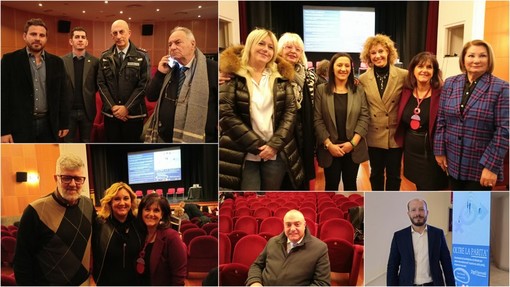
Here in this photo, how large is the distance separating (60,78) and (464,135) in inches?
97.9

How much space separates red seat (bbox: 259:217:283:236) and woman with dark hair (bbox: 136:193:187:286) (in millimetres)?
512

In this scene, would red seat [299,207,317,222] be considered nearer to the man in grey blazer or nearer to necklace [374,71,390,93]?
necklace [374,71,390,93]

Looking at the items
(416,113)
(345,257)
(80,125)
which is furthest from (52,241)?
(416,113)

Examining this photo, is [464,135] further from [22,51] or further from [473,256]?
[22,51]

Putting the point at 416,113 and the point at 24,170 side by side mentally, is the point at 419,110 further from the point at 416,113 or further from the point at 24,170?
the point at 24,170

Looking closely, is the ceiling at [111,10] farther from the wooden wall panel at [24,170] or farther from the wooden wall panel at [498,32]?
the wooden wall panel at [498,32]

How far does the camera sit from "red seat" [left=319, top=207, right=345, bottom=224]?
4375mm

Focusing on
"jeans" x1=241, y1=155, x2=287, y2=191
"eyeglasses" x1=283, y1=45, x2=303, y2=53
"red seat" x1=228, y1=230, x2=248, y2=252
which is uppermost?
"eyeglasses" x1=283, y1=45, x2=303, y2=53

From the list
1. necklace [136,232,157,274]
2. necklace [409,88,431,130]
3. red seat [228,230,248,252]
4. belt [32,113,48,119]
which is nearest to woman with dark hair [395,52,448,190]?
necklace [409,88,431,130]

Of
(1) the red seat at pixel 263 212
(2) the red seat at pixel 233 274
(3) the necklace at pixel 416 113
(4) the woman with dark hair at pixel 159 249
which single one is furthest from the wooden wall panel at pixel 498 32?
(4) the woman with dark hair at pixel 159 249

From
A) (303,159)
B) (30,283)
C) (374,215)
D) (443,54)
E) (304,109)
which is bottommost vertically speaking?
(30,283)

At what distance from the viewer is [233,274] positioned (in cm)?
441

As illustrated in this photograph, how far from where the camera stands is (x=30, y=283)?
4.35 m

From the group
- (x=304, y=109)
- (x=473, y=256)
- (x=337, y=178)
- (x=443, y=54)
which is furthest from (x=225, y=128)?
(x=473, y=256)
